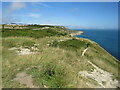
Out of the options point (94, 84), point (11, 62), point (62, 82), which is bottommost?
point (94, 84)

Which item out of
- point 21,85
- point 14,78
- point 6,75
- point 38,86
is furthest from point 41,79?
→ point 6,75

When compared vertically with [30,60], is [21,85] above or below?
below

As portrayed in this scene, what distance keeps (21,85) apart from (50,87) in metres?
1.50

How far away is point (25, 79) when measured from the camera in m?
6.95

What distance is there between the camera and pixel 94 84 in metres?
7.69

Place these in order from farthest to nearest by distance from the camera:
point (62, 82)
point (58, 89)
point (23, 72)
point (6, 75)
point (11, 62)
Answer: point (11, 62), point (23, 72), point (6, 75), point (62, 82), point (58, 89)

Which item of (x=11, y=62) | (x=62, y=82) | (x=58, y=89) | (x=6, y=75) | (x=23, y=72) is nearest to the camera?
(x=58, y=89)

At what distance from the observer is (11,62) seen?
9.50 meters

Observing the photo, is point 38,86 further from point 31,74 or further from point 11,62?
point 11,62

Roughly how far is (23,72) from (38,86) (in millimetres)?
2002

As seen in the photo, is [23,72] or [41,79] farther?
[23,72]

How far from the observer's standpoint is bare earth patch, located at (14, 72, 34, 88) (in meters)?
6.53

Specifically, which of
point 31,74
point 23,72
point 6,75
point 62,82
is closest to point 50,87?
point 62,82

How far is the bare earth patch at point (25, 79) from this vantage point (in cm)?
653
